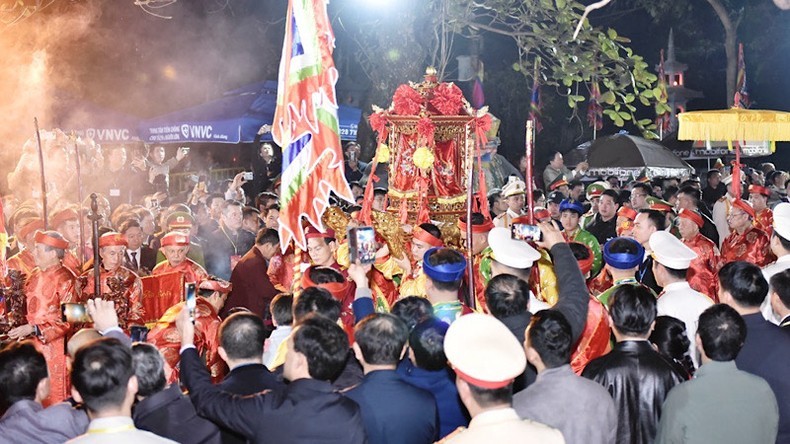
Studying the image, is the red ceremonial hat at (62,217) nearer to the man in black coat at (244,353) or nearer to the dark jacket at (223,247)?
the dark jacket at (223,247)

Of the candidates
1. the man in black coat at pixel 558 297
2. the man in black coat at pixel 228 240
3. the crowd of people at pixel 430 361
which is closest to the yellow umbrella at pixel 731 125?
the crowd of people at pixel 430 361

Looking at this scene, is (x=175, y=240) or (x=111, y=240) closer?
(x=111, y=240)

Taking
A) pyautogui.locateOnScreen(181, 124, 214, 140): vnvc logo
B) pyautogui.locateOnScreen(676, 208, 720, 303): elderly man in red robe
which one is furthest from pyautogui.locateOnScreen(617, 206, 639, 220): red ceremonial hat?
pyautogui.locateOnScreen(181, 124, 214, 140): vnvc logo

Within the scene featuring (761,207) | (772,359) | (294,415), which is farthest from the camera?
(761,207)

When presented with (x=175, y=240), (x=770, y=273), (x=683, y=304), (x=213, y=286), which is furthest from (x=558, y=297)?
(x=175, y=240)

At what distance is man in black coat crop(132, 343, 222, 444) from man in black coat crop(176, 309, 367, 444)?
11cm

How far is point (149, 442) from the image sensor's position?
3.40 meters

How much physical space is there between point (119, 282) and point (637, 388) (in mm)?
4243

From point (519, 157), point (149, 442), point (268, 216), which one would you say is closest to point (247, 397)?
point (149, 442)

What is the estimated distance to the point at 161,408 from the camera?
4.13m

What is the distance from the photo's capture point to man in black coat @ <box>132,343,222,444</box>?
161 inches

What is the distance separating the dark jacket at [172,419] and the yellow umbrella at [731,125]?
785cm

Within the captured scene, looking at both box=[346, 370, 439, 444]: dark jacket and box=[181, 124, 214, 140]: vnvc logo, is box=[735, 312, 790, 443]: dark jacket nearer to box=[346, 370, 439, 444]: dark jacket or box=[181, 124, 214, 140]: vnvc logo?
box=[346, 370, 439, 444]: dark jacket

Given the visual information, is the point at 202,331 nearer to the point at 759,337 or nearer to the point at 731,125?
the point at 759,337
